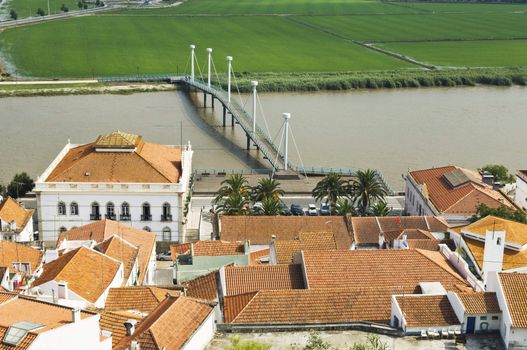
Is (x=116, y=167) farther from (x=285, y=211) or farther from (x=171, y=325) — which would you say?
(x=171, y=325)

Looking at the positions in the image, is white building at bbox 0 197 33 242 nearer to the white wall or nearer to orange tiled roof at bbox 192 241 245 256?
orange tiled roof at bbox 192 241 245 256

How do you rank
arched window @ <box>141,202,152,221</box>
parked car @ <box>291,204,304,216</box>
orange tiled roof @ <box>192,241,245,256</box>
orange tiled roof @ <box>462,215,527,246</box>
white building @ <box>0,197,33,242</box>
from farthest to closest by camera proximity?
parked car @ <box>291,204,304,216</box>, arched window @ <box>141,202,152,221</box>, white building @ <box>0,197,33,242</box>, orange tiled roof @ <box>462,215,527,246</box>, orange tiled roof @ <box>192,241,245,256</box>

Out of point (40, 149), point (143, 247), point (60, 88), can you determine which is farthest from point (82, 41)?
point (143, 247)

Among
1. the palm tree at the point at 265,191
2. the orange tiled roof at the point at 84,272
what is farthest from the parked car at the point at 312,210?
the orange tiled roof at the point at 84,272

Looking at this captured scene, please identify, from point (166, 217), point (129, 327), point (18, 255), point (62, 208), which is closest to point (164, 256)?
point (166, 217)

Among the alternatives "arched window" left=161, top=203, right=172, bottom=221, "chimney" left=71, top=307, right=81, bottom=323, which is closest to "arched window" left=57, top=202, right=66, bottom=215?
"arched window" left=161, top=203, right=172, bottom=221

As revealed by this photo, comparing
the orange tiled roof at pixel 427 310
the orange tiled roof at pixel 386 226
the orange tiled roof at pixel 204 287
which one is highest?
the orange tiled roof at pixel 427 310

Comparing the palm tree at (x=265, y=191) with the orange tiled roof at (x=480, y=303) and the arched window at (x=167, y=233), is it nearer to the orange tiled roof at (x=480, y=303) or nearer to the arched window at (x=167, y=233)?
the arched window at (x=167, y=233)
